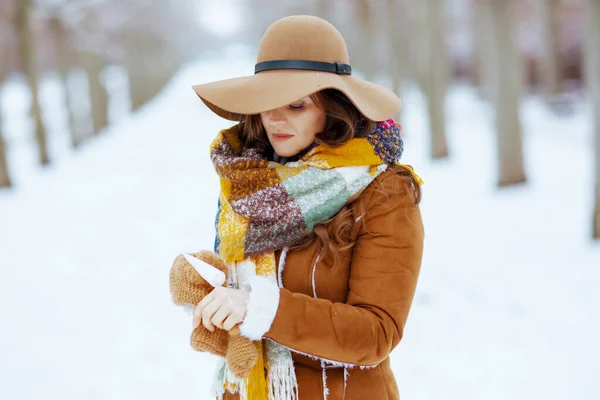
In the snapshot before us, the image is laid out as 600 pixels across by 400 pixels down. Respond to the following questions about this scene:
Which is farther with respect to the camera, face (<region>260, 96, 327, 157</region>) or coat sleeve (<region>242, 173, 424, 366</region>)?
face (<region>260, 96, 327, 157</region>)

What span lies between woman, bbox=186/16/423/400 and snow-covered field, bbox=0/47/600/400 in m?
2.23

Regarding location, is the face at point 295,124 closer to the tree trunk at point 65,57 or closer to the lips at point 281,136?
the lips at point 281,136

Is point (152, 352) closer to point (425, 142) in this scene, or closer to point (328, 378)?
point (328, 378)

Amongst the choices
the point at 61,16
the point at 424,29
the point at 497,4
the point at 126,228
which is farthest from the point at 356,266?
the point at 61,16

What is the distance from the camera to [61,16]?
14883mm

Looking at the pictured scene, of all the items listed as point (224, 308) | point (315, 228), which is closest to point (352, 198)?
point (315, 228)

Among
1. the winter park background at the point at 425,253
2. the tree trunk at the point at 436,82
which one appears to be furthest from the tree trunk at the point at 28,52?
the tree trunk at the point at 436,82

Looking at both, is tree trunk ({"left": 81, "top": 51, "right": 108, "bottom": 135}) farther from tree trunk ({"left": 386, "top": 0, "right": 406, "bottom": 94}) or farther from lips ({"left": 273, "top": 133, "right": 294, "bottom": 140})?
lips ({"left": 273, "top": 133, "right": 294, "bottom": 140})

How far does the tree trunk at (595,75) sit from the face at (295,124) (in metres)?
4.94

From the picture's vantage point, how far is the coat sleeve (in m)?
1.30

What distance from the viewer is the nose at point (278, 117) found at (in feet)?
4.93

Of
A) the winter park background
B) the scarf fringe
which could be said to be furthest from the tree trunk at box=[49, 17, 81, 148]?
the scarf fringe

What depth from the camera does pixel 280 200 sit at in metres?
1.48

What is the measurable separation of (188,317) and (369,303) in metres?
3.77
